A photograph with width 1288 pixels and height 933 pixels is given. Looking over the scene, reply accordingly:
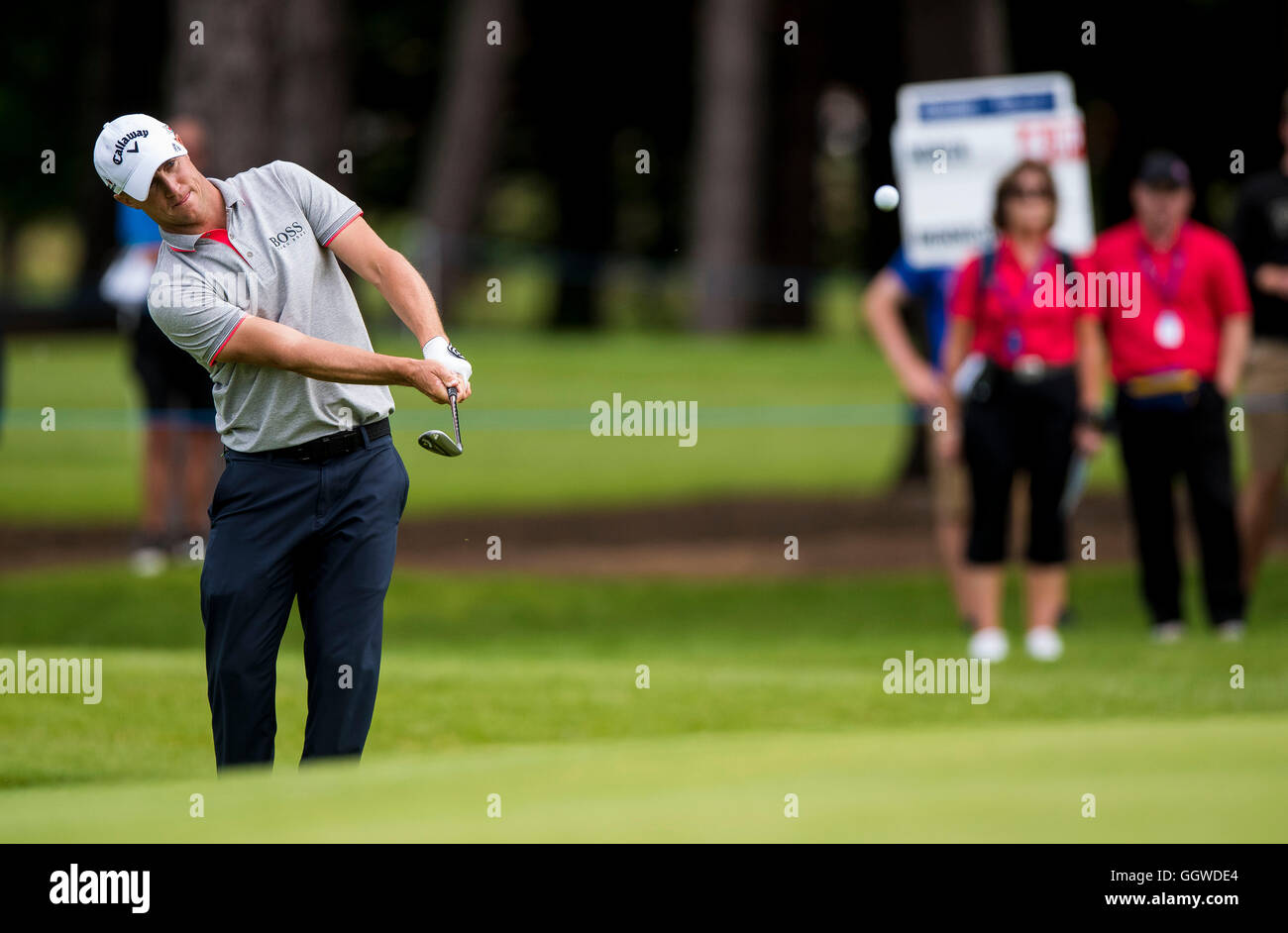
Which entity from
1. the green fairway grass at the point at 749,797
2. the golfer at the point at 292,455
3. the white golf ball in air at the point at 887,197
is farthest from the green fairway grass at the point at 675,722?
the white golf ball in air at the point at 887,197

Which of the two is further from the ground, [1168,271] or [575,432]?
[575,432]

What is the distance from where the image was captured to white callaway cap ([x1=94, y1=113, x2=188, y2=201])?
5066mm

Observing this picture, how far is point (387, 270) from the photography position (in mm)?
5480

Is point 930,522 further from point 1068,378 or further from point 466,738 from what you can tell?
point 466,738

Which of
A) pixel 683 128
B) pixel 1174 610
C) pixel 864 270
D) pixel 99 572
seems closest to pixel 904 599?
pixel 1174 610

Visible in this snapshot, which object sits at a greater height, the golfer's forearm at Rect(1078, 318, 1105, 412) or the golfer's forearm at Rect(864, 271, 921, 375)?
the golfer's forearm at Rect(864, 271, 921, 375)

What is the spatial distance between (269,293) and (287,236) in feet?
0.57

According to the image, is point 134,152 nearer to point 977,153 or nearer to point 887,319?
point 887,319

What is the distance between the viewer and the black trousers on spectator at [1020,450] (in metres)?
8.91

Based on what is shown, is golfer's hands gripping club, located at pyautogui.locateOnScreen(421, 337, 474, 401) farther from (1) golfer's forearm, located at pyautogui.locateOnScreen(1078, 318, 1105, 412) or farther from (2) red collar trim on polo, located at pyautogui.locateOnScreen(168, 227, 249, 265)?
(1) golfer's forearm, located at pyautogui.locateOnScreen(1078, 318, 1105, 412)

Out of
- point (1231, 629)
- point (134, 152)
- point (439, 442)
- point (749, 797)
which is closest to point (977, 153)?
point (1231, 629)

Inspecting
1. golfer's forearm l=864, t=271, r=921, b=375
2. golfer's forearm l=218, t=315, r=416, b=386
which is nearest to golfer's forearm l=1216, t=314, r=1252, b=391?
golfer's forearm l=864, t=271, r=921, b=375

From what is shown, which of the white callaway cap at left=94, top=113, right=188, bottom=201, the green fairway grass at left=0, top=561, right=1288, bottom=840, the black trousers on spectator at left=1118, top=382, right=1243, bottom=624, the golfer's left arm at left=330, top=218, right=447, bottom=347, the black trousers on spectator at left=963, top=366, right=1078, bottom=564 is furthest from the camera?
the black trousers on spectator at left=1118, top=382, right=1243, bottom=624
